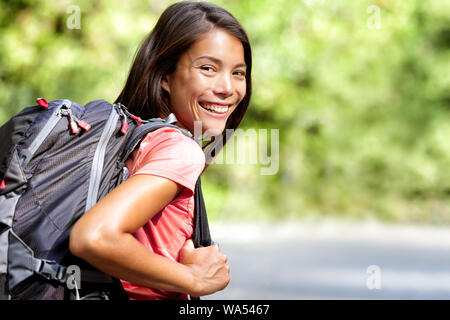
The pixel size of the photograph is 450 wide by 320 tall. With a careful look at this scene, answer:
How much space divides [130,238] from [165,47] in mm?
773

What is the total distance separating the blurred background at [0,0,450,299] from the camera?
35.6 feet

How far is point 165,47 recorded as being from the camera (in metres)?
2.17

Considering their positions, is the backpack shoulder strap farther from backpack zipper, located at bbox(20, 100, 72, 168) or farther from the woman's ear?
the woman's ear

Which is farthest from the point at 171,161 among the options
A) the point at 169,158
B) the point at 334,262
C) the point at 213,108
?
the point at 334,262

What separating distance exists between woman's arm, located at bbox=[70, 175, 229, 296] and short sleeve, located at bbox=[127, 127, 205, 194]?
0.02 metres

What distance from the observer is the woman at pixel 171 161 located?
63.0 inches

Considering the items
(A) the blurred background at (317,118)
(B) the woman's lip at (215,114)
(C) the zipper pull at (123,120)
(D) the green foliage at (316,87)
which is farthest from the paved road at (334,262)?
(C) the zipper pull at (123,120)

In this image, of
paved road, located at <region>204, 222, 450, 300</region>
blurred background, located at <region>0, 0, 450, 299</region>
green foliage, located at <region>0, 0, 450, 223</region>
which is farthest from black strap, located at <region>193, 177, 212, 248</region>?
green foliage, located at <region>0, 0, 450, 223</region>

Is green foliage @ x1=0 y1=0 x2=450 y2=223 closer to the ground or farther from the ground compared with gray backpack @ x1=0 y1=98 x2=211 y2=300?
farther from the ground

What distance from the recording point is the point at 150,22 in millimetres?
12055

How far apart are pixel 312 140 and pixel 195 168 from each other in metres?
16.5

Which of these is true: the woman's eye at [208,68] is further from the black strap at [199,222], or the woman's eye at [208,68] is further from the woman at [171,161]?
the black strap at [199,222]
